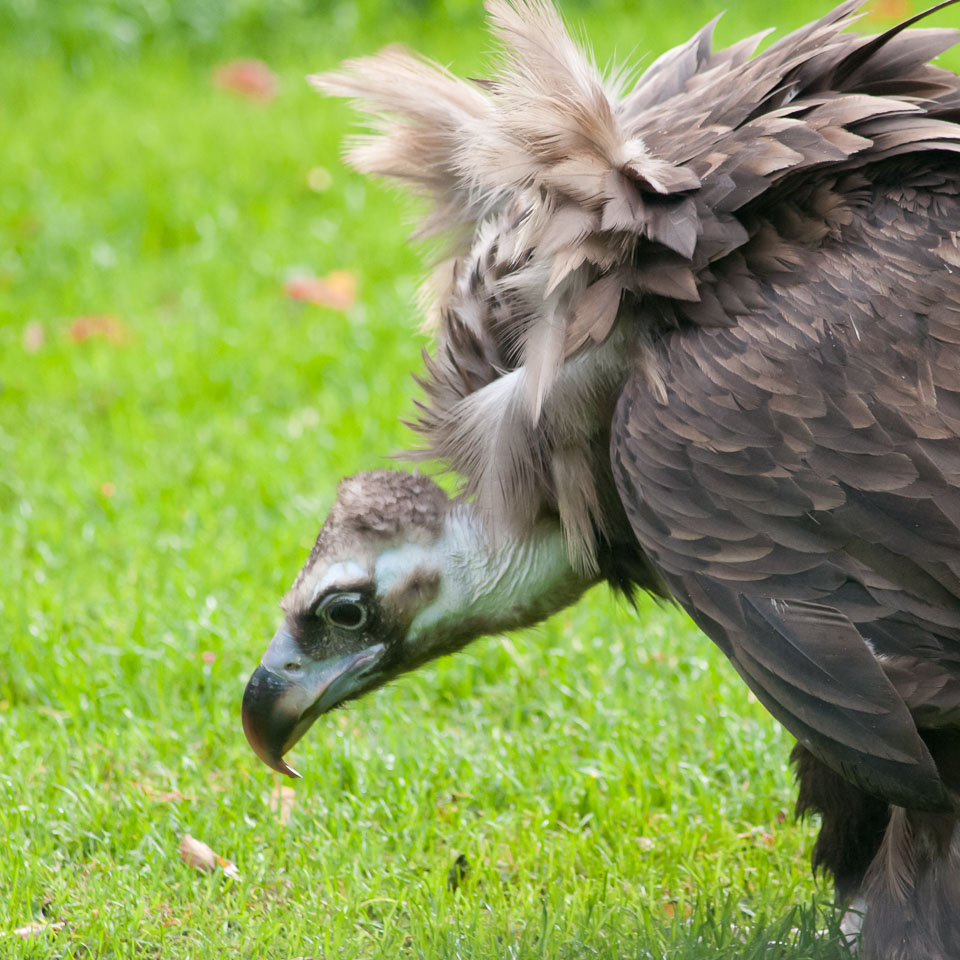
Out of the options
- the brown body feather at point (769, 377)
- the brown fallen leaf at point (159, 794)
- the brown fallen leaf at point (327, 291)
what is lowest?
the brown fallen leaf at point (159, 794)

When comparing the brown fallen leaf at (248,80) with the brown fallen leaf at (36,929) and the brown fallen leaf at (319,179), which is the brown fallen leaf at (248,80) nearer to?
the brown fallen leaf at (319,179)

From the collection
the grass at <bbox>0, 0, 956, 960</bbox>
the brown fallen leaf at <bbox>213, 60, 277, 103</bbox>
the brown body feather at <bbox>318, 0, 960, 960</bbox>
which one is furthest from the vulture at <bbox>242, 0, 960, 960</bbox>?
the brown fallen leaf at <bbox>213, 60, 277, 103</bbox>

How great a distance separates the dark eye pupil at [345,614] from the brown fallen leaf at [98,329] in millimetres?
3881

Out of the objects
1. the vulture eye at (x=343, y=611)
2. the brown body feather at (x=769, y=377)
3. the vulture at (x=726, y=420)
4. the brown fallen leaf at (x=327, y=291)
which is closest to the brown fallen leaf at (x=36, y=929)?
the vulture at (x=726, y=420)

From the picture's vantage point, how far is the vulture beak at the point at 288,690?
308cm

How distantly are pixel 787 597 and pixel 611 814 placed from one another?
4.17 feet

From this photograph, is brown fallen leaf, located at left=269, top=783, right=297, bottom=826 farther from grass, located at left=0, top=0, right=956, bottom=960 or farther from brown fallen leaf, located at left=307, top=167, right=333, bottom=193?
brown fallen leaf, located at left=307, top=167, right=333, bottom=193

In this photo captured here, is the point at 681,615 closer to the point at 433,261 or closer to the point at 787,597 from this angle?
the point at 433,261

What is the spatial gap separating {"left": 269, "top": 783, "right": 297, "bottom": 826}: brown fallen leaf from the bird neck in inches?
34.2

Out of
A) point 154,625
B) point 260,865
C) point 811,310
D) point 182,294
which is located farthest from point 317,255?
point 811,310

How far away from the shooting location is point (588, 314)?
114 inches

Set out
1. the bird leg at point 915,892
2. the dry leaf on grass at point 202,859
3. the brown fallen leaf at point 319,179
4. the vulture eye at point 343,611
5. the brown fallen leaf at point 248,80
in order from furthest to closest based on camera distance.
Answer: the brown fallen leaf at point 248,80 < the brown fallen leaf at point 319,179 < the dry leaf on grass at point 202,859 < the vulture eye at point 343,611 < the bird leg at point 915,892

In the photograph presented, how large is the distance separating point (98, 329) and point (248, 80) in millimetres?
3245

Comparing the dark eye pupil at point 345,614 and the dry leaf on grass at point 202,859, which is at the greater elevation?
the dark eye pupil at point 345,614
